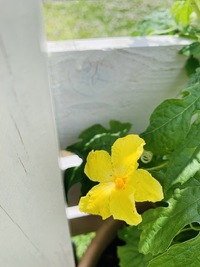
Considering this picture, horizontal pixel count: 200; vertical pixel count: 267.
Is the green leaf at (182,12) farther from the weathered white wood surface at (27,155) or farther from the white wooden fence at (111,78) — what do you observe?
the weathered white wood surface at (27,155)

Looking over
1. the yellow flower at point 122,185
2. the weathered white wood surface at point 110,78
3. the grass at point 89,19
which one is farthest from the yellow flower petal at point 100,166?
the grass at point 89,19

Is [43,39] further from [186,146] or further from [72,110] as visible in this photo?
[72,110]

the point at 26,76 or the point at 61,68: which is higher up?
the point at 26,76

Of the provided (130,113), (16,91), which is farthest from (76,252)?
(16,91)

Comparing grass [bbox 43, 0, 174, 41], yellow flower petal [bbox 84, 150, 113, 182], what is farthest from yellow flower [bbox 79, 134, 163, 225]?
grass [bbox 43, 0, 174, 41]

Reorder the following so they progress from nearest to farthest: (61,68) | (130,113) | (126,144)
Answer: (126,144) < (61,68) < (130,113)

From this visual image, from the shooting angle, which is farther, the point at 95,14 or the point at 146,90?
the point at 95,14

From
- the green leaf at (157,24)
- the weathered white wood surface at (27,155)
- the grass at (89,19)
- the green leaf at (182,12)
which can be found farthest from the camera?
the grass at (89,19)

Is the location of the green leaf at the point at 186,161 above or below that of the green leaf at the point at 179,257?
above
